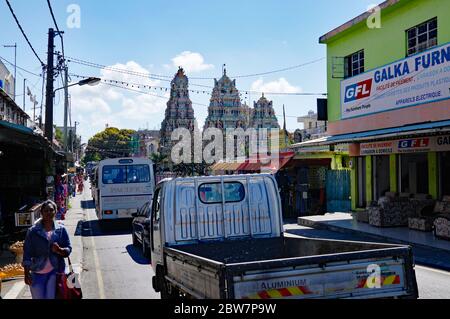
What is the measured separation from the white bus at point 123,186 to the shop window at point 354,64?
9744 mm


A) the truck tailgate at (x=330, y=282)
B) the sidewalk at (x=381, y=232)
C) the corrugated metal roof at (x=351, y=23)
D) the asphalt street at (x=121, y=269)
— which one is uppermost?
the corrugated metal roof at (x=351, y=23)

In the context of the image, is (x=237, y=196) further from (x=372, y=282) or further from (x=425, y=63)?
(x=425, y=63)

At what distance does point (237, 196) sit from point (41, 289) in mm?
2845

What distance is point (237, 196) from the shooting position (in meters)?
7.14

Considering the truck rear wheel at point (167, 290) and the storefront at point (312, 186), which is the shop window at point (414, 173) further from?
the truck rear wheel at point (167, 290)

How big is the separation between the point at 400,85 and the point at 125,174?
35.0 ft

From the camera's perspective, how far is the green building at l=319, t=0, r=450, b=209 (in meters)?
15.9

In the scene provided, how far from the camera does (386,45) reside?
19.1m

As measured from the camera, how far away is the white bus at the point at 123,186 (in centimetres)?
1889

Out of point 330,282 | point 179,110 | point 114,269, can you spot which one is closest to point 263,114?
point 179,110

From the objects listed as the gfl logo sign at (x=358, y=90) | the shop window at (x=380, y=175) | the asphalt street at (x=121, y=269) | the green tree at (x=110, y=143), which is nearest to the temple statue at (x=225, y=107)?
the green tree at (x=110, y=143)

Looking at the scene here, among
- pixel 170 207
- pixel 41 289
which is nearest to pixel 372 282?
pixel 170 207

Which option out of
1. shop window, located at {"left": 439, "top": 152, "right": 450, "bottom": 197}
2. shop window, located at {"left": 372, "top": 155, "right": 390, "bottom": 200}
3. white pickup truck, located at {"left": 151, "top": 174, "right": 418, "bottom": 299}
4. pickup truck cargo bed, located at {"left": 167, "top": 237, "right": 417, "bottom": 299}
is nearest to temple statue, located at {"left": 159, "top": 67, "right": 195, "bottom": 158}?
shop window, located at {"left": 372, "top": 155, "right": 390, "bottom": 200}

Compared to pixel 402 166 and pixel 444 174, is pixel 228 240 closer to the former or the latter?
pixel 444 174
